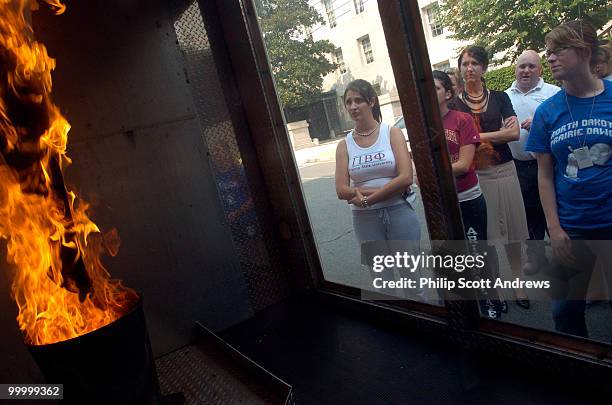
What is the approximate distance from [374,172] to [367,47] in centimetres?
86

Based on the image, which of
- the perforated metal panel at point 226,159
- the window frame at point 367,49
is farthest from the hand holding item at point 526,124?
the perforated metal panel at point 226,159

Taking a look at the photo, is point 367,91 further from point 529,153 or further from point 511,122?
point 529,153

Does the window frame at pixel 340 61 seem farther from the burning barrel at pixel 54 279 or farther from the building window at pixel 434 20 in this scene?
the burning barrel at pixel 54 279

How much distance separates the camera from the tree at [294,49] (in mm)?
3283

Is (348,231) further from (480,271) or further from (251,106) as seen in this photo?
(251,106)

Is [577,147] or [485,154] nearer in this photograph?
[577,147]

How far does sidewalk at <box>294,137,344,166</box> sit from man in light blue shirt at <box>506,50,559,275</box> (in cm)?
122

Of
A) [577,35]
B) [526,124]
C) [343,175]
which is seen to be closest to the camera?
[577,35]

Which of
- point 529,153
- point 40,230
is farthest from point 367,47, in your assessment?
point 40,230

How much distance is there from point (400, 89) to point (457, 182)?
28.5 inches

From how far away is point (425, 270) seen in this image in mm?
2924

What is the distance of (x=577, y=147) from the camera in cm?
218

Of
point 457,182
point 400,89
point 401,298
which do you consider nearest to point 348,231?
point 401,298

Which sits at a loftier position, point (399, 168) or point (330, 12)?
point (330, 12)
